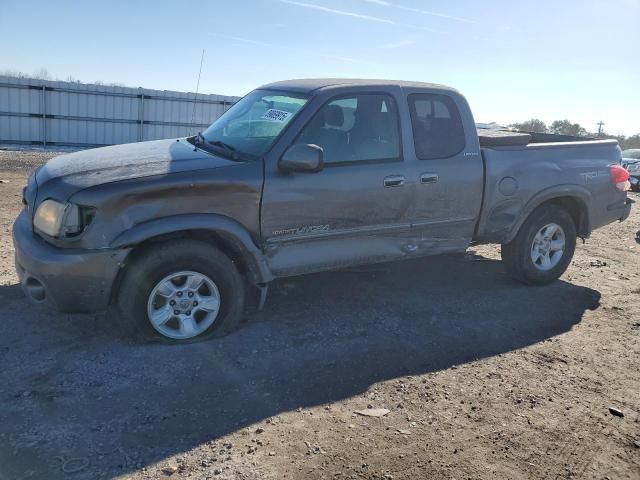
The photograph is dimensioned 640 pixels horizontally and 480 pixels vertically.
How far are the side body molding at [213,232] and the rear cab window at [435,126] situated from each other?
1.73 metres

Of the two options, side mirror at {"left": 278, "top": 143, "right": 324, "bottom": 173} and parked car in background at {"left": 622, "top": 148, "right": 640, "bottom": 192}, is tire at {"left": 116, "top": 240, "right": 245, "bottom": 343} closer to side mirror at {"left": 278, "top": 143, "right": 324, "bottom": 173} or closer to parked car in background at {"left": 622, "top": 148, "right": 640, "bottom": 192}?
side mirror at {"left": 278, "top": 143, "right": 324, "bottom": 173}

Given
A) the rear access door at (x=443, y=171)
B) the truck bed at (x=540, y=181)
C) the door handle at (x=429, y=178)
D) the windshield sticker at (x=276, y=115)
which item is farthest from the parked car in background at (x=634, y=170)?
the windshield sticker at (x=276, y=115)

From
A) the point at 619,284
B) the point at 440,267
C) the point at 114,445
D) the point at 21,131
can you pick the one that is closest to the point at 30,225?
the point at 114,445

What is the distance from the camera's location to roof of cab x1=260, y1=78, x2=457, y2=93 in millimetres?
5038

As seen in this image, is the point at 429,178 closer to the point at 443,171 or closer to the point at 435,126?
the point at 443,171

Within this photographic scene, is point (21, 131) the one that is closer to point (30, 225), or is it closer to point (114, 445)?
point (30, 225)

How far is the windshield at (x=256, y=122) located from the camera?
4.75 meters

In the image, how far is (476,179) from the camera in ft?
17.9

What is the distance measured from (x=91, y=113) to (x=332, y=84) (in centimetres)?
1615

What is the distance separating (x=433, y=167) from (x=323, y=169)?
3.60 feet

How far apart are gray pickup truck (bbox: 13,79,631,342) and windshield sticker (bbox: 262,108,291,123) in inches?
1.2

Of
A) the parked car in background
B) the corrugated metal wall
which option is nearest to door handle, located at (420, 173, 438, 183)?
the parked car in background

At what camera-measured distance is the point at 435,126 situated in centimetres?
538

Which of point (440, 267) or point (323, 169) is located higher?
point (323, 169)
